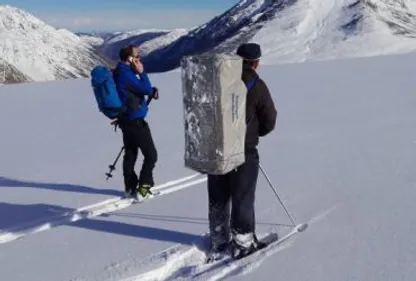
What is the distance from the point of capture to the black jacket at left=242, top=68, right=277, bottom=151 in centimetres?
436

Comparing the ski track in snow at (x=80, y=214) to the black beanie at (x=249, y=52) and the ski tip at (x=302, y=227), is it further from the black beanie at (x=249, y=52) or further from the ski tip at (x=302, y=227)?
the black beanie at (x=249, y=52)

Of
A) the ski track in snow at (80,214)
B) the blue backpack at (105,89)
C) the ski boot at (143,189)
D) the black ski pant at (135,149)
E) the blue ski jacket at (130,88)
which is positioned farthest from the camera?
the ski boot at (143,189)

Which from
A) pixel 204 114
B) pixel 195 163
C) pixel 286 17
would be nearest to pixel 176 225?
pixel 195 163

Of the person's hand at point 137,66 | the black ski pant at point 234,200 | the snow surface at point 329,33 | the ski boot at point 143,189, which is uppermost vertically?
the person's hand at point 137,66

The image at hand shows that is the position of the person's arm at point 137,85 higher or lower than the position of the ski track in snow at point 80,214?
higher

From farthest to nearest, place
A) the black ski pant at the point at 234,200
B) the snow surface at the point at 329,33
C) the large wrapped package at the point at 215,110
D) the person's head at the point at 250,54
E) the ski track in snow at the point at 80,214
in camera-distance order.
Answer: the snow surface at the point at 329,33, the ski track in snow at the point at 80,214, the black ski pant at the point at 234,200, the person's head at the point at 250,54, the large wrapped package at the point at 215,110

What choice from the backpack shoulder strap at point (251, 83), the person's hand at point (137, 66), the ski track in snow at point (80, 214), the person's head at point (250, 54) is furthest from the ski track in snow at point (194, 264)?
the person's hand at point (137, 66)

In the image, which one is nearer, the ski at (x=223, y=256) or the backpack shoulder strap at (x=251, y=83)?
the backpack shoulder strap at (x=251, y=83)

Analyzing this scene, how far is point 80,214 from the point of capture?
615 centimetres

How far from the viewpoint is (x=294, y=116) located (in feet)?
39.9

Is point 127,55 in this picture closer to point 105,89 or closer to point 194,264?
point 105,89

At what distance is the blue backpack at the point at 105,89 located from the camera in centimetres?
601

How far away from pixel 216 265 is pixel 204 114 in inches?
46.7

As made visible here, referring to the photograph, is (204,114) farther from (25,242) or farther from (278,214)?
(25,242)
